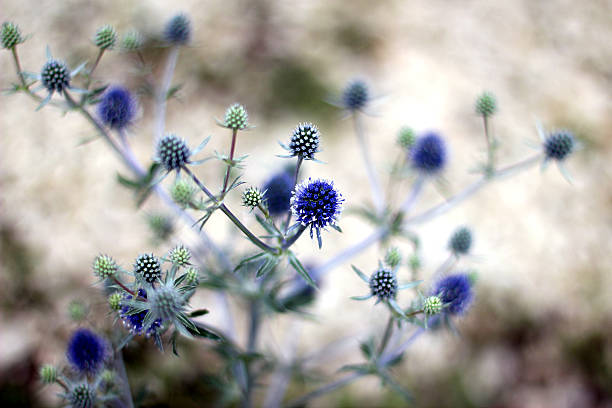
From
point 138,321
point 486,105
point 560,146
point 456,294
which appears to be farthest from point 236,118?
point 560,146

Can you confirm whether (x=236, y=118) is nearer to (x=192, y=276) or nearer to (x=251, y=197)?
(x=251, y=197)

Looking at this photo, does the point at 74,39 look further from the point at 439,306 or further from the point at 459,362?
the point at 459,362

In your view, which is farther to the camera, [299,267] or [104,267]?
[299,267]

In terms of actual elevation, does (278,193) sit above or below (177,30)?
below

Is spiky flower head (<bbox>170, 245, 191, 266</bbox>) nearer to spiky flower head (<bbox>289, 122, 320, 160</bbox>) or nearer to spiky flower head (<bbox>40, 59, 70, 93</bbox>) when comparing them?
spiky flower head (<bbox>289, 122, 320, 160</bbox>)

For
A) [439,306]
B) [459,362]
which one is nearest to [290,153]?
[439,306]

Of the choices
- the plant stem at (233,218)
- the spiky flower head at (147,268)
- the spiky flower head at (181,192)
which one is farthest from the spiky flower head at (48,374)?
the plant stem at (233,218)
